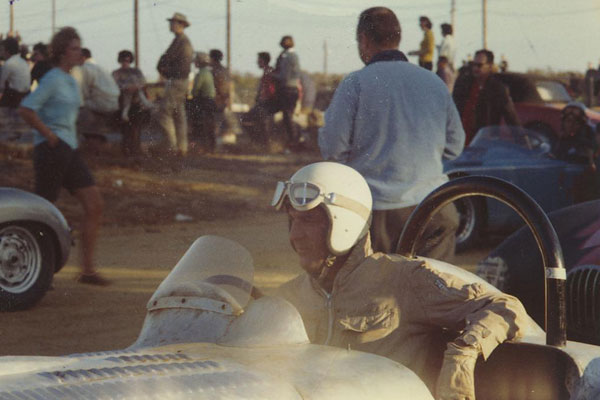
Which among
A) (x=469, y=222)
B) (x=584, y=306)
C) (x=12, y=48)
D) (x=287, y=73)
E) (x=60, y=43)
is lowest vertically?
(x=469, y=222)

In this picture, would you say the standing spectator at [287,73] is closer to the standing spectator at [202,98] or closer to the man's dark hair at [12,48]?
the man's dark hair at [12,48]

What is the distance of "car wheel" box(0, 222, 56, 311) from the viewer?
719cm

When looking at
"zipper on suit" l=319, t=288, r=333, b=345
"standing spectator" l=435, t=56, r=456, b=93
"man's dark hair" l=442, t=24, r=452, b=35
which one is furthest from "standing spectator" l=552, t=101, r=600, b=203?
"zipper on suit" l=319, t=288, r=333, b=345

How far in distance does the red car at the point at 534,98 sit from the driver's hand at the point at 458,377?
12909 mm

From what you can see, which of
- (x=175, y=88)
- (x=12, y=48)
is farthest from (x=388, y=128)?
(x=12, y=48)

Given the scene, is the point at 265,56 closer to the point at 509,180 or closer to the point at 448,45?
the point at 509,180

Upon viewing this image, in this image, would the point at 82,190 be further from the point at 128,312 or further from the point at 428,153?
the point at 428,153

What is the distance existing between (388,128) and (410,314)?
6.09 ft

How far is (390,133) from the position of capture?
193 inches

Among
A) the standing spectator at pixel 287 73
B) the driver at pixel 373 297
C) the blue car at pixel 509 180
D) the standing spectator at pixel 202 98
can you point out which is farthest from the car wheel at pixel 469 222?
the driver at pixel 373 297

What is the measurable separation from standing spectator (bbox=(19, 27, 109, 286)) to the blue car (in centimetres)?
372

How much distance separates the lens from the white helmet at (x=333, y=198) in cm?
338

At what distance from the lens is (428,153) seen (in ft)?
16.4

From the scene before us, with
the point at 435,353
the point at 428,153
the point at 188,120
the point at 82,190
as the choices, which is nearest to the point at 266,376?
the point at 435,353
